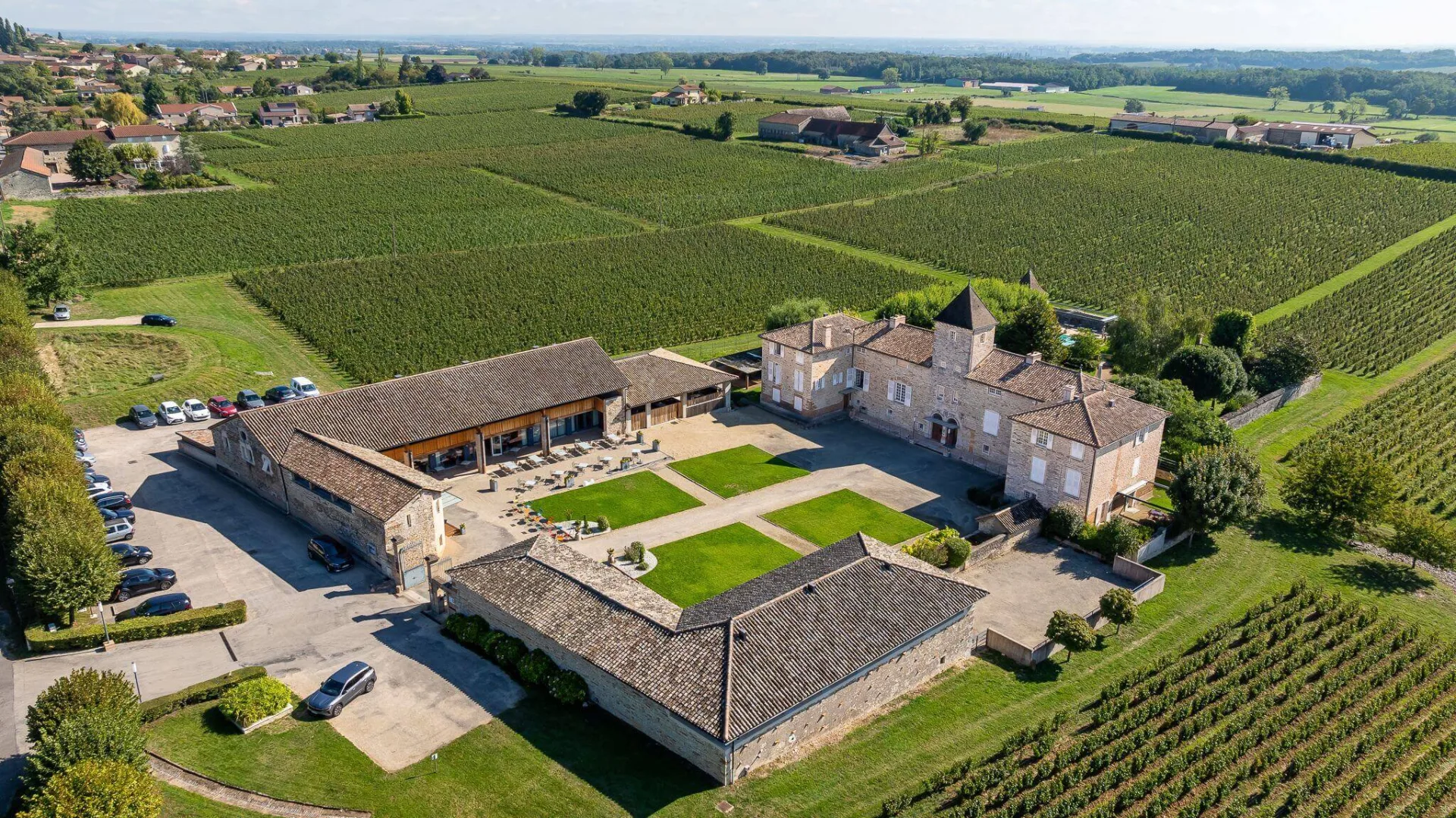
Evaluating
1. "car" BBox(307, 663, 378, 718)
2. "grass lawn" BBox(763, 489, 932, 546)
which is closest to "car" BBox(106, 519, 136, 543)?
"car" BBox(307, 663, 378, 718)

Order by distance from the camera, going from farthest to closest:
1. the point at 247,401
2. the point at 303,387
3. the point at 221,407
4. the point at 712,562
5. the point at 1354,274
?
1. the point at 1354,274
2. the point at 303,387
3. the point at 247,401
4. the point at 221,407
5. the point at 712,562

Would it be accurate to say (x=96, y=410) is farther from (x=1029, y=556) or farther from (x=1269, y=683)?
(x=1269, y=683)

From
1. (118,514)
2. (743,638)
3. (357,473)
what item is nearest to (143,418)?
(118,514)

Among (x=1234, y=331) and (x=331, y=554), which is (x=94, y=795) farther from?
(x=1234, y=331)

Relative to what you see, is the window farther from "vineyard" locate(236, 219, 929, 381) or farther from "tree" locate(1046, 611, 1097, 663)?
"vineyard" locate(236, 219, 929, 381)

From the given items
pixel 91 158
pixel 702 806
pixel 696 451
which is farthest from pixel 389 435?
pixel 91 158

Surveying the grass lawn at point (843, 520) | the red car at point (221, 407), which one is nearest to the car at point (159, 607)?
the red car at point (221, 407)

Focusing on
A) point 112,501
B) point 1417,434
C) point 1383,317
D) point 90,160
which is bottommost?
point 112,501

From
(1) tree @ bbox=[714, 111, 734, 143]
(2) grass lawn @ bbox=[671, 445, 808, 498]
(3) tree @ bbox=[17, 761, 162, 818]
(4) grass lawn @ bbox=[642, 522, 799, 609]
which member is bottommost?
(4) grass lawn @ bbox=[642, 522, 799, 609]
